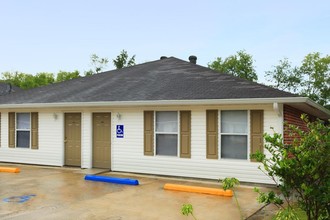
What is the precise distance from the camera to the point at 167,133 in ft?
35.9

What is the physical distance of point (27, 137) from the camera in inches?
539

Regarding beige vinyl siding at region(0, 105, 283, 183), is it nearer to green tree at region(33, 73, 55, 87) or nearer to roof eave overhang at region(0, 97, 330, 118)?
roof eave overhang at region(0, 97, 330, 118)

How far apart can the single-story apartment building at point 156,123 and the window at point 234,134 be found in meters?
0.03

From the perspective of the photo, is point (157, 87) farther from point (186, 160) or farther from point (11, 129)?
point (11, 129)

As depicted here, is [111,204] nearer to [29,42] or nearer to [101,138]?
[101,138]

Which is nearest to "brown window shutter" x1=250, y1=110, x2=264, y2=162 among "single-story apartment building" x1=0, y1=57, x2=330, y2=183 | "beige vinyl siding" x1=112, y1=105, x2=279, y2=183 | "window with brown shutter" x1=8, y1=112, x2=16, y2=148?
"single-story apartment building" x1=0, y1=57, x2=330, y2=183

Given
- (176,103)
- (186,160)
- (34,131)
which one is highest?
(176,103)

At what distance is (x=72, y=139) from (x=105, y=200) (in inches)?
224

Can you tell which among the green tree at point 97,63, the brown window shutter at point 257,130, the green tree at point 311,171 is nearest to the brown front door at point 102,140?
the brown window shutter at point 257,130

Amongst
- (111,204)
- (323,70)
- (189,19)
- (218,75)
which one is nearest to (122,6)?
(189,19)

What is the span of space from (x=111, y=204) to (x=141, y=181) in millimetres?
2946

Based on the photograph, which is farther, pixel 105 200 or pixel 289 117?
pixel 289 117

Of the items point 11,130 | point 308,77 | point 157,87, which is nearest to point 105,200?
point 157,87

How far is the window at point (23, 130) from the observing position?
13680mm
